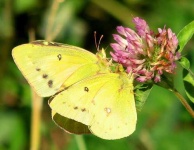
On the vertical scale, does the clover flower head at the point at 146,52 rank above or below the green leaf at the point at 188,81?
above

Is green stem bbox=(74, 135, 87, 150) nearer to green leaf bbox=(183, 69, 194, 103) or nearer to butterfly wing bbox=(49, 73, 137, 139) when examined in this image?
butterfly wing bbox=(49, 73, 137, 139)

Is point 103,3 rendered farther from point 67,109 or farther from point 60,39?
point 67,109

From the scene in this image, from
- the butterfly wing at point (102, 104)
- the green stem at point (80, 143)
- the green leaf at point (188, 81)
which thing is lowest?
the green stem at point (80, 143)

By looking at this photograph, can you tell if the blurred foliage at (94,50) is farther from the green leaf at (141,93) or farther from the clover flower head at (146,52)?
the green leaf at (141,93)

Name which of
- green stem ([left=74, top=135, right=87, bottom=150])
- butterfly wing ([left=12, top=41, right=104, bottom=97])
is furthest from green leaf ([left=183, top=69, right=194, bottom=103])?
green stem ([left=74, top=135, right=87, bottom=150])

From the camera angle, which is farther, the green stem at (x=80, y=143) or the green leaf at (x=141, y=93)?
the green stem at (x=80, y=143)

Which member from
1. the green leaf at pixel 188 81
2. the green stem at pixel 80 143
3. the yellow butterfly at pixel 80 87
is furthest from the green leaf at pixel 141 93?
the green stem at pixel 80 143

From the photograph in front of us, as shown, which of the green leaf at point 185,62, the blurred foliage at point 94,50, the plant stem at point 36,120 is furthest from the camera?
the blurred foliage at point 94,50
